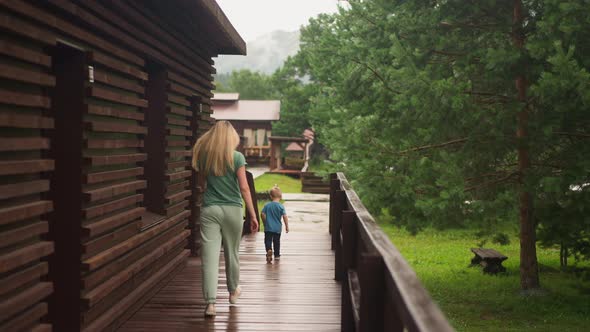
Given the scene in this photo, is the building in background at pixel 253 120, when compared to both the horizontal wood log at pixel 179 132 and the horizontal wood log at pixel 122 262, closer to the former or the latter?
the horizontal wood log at pixel 179 132

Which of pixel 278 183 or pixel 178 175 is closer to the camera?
pixel 178 175

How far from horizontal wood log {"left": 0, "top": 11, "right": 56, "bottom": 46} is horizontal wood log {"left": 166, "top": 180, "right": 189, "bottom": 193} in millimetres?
3954

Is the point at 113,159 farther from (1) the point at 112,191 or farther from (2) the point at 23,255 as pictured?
(2) the point at 23,255

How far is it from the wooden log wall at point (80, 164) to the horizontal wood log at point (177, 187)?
0.07m

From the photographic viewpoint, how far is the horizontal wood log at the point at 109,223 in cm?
493

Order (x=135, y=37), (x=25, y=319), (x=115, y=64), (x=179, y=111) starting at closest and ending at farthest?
(x=25, y=319)
(x=115, y=64)
(x=135, y=37)
(x=179, y=111)

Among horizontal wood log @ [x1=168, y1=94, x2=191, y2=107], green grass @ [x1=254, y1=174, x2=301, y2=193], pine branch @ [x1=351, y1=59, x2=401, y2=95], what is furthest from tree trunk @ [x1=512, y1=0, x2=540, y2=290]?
green grass @ [x1=254, y1=174, x2=301, y2=193]

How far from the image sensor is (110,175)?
217 inches

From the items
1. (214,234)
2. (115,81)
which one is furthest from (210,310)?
(115,81)

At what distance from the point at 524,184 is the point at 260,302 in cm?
525

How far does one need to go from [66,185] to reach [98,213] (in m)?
0.45

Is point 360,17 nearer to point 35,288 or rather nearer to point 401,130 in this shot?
point 401,130

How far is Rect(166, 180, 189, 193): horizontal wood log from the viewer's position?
8109 millimetres

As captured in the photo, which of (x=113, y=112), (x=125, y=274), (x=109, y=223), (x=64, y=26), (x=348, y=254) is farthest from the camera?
(x=125, y=274)
